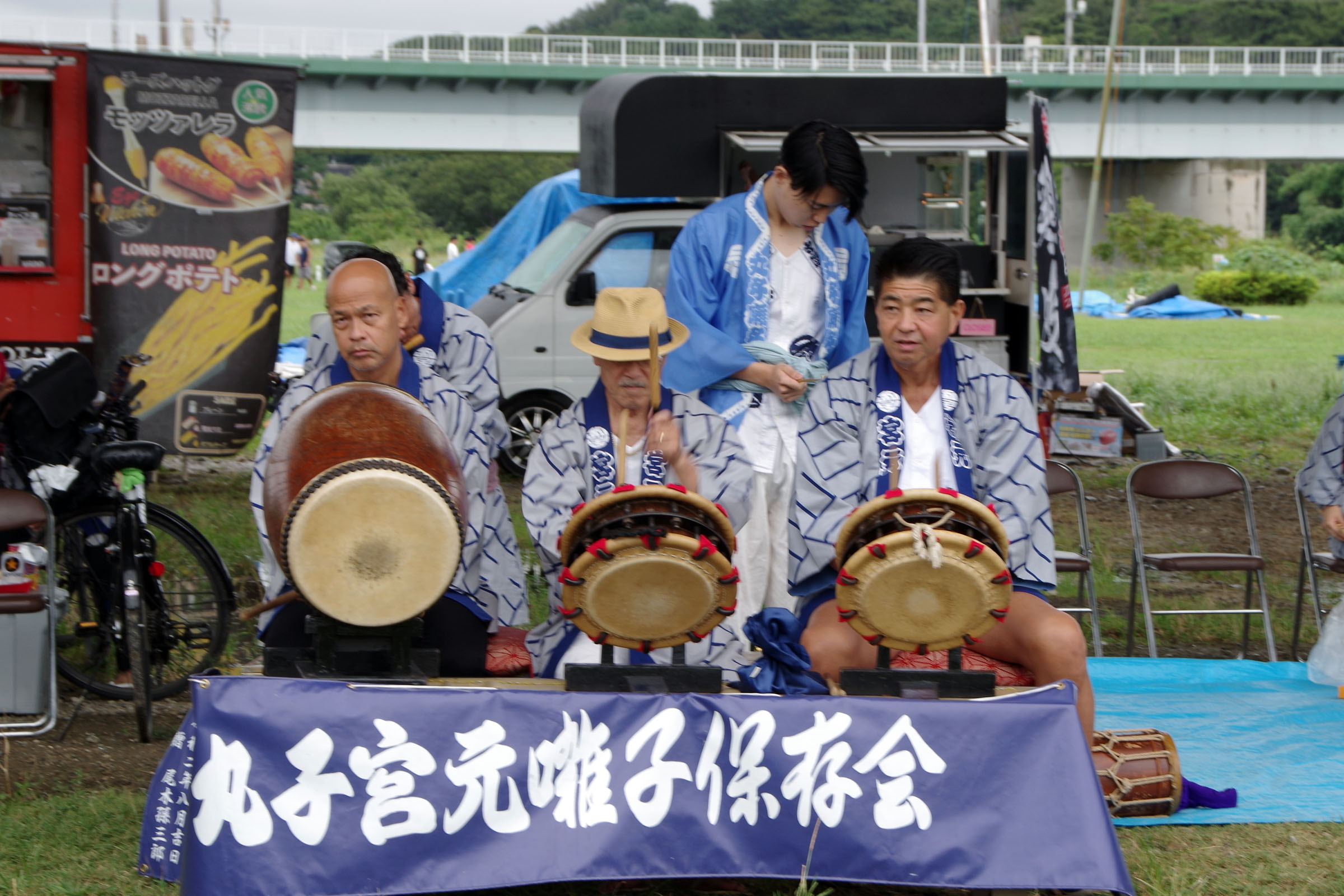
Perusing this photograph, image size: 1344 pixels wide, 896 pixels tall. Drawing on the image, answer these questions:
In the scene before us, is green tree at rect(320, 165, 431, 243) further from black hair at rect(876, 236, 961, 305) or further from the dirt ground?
black hair at rect(876, 236, 961, 305)

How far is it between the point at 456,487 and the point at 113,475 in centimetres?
176

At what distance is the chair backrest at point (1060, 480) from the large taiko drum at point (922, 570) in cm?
249

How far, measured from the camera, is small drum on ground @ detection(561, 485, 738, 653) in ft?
9.20

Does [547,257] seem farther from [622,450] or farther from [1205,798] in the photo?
[1205,798]

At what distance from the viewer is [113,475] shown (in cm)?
421

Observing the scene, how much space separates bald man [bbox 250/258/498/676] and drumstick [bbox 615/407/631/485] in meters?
0.36

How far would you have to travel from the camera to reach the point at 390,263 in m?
3.60

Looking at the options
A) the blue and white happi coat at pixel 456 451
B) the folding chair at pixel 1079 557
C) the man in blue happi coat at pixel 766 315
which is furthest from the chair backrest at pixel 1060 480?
the blue and white happi coat at pixel 456 451

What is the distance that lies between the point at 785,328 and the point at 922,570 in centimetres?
138

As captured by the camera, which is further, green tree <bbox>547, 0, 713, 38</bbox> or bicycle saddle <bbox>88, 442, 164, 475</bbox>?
green tree <bbox>547, 0, 713, 38</bbox>

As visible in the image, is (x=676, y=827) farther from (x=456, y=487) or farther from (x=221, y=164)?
(x=221, y=164)

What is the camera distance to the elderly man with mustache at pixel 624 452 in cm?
329

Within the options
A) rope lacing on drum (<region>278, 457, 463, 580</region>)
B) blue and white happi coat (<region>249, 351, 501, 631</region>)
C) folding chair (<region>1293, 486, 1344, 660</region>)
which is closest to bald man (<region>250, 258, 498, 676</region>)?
blue and white happi coat (<region>249, 351, 501, 631</region>)

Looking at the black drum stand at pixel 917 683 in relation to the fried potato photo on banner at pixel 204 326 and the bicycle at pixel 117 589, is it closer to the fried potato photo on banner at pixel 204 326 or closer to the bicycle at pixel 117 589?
the bicycle at pixel 117 589
